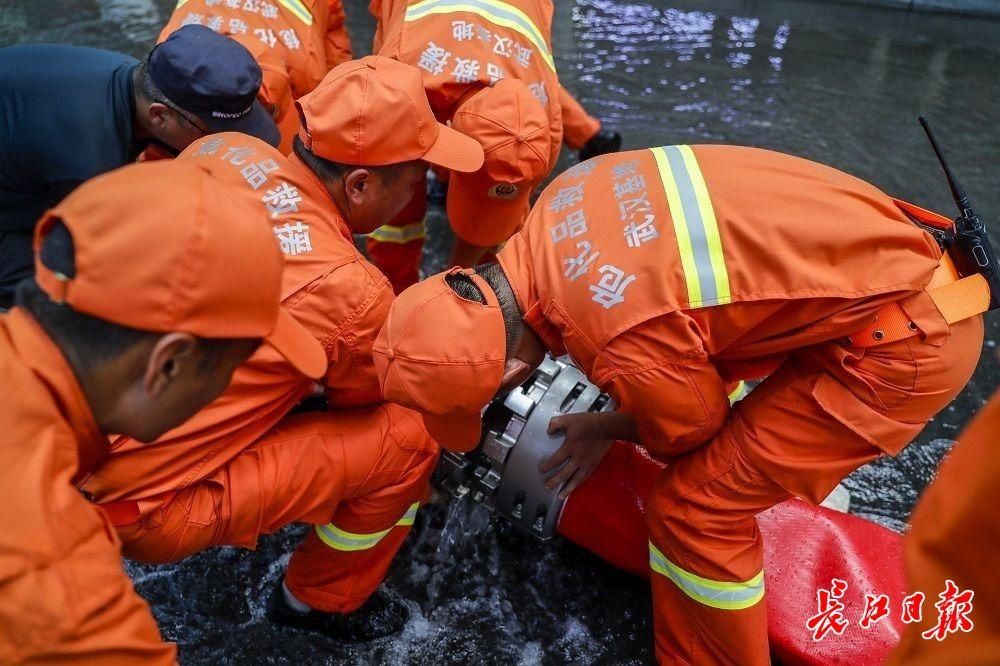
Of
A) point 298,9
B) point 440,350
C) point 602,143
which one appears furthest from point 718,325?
point 602,143

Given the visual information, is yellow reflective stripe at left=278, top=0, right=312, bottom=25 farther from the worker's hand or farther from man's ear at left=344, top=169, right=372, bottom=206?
the worker's hand

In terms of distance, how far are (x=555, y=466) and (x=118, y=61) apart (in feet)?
6.64

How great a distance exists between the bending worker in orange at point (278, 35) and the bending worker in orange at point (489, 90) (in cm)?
46

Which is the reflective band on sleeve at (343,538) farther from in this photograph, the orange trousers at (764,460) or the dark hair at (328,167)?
the dark hair at (328,167)

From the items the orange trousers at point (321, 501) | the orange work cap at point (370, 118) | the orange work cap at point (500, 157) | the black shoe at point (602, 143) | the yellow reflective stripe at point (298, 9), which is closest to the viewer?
the orange trousers at point (321, 501)

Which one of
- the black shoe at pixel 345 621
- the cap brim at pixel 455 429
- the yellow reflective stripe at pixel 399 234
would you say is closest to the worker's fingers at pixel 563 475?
the cap brim at pixel 455 429

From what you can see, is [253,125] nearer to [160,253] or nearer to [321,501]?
[321,501]

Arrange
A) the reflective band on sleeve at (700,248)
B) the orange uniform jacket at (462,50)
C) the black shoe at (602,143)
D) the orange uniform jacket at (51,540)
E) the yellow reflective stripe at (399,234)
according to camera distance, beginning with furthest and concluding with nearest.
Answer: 1. the black shoe at (602,143)
2. the yellow reflective stripe at (399,234)
3. the orange uniform jacket at (462,50)
4. the reflective band on sleeve at (700,248)
5. the orange uniform jacket at (51,540)

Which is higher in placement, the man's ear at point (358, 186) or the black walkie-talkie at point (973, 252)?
the black walkie-talkie at point (973, 252)

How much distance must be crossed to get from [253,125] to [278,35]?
79cm

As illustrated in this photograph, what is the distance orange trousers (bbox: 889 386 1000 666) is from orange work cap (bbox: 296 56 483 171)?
5.65ft

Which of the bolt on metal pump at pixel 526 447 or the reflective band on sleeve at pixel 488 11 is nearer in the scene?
the bolt on metal pump at pixel 526 447

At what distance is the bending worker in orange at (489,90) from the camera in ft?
9.82

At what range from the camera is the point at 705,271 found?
1.83 m
